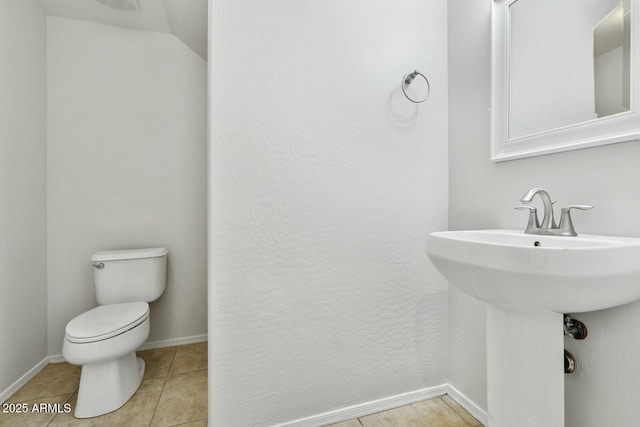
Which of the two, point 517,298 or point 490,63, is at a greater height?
point 490,63

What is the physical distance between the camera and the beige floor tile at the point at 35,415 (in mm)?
1301

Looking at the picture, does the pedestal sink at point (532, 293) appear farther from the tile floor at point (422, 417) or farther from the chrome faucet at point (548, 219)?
the tile floor at point (422, 417)

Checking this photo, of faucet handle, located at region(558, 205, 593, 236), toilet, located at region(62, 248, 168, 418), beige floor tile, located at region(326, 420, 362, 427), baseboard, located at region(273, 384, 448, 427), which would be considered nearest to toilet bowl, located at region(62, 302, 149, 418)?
toilet, located at region(62, 248, 168, 418)

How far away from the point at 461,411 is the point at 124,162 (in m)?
2.41

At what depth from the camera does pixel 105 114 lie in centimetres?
190

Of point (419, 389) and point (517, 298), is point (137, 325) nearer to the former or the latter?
point (419, 389)

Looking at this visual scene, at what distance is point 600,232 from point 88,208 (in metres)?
2.57

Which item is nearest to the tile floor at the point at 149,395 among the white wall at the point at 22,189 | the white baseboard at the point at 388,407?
the white wall at the point at 22,189

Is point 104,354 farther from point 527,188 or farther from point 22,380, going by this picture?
point 527,188

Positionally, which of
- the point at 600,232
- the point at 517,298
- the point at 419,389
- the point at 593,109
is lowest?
the point at 419,389

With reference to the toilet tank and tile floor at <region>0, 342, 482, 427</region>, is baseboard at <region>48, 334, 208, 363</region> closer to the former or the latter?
tile floor at <region>0, 342, 482, 427</region>

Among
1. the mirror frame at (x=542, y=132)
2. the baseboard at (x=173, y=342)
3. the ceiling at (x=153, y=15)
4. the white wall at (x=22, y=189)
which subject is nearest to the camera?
the mirror frame at (x=542, y=132)

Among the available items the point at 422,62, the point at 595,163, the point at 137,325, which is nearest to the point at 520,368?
the point at 595,163

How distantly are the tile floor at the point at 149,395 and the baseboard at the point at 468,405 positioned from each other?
1190 mm
